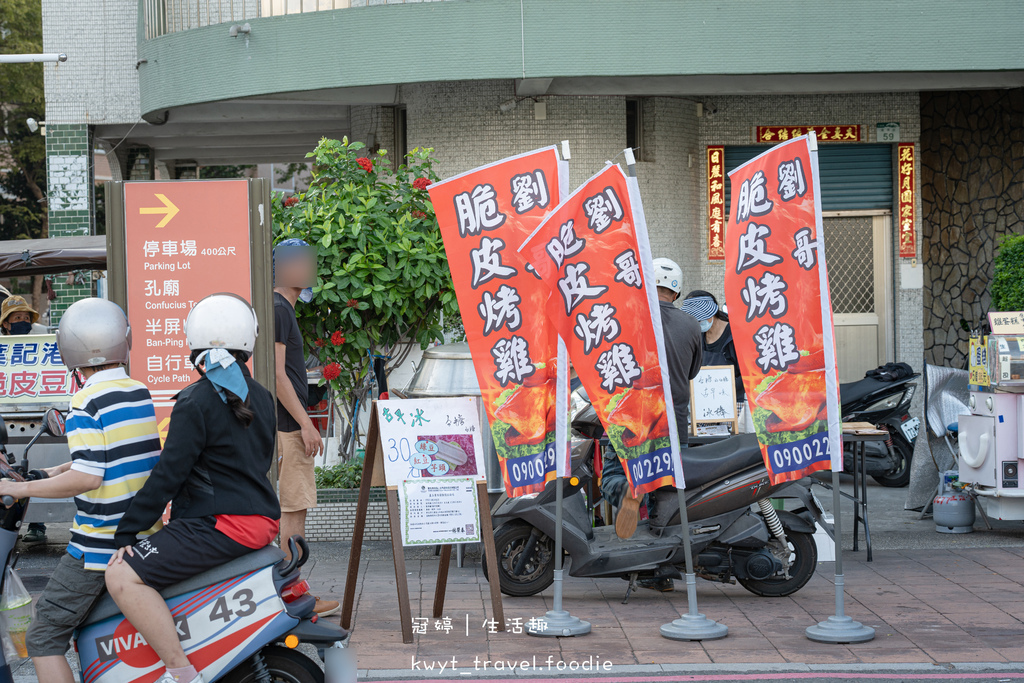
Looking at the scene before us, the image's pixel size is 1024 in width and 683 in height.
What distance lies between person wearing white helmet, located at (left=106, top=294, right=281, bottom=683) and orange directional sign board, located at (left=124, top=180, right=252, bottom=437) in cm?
189

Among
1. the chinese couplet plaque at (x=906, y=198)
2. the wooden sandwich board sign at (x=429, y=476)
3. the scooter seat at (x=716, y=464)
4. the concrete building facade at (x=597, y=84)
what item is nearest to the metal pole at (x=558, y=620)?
the wooden sandwich board sign at (x=429, y=476)

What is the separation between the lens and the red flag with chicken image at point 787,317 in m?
5.67

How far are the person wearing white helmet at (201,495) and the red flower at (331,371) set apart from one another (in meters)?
4.12

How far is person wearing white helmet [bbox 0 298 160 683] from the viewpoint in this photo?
151 inches

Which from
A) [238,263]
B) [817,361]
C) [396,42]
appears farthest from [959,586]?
[396,42]

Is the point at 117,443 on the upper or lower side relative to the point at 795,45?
lower

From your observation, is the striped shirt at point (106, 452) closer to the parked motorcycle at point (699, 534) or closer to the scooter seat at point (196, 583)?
the scooter seat at point (196, 583)

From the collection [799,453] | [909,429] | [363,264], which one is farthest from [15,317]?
[909,429]

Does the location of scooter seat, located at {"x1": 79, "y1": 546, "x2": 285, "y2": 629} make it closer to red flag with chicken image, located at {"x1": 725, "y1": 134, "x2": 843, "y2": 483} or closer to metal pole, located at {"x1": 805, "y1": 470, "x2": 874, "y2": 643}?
red flag with chicken image, located at {"x1": 725, "y1": 134, "x2": 843, "y2": 483}

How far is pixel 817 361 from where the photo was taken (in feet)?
18.7

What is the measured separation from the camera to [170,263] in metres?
5.82

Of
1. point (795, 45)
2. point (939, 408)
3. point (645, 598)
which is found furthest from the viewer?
point (795, 45)

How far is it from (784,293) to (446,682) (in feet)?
8.87

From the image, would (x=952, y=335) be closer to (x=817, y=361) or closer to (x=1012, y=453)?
(x=1012, y=453)
